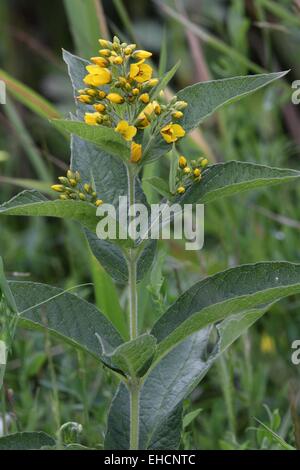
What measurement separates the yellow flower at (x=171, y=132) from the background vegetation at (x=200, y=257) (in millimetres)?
327

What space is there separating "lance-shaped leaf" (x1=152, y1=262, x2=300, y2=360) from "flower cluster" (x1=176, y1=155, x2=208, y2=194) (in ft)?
0.42

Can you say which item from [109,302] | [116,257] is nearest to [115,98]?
[116,257]

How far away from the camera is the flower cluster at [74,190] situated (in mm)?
1041

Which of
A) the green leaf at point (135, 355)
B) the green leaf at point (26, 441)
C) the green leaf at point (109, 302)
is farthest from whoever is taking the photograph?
the green leaf at point (109, 302)

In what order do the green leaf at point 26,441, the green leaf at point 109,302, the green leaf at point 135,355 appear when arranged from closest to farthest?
the green leaf at point 135,355, the green leaf at point 26,441, the green leaf at point 109,302

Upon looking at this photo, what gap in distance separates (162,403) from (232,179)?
0.33 meters

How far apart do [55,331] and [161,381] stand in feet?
0.66

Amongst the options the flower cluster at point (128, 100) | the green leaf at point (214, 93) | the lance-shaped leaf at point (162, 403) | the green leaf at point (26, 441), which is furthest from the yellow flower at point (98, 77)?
the green leaf at point (26, 441)

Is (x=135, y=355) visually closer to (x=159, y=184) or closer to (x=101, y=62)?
(x=159, y=184)

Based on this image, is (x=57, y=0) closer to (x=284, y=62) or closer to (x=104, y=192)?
(x=284, y=62)

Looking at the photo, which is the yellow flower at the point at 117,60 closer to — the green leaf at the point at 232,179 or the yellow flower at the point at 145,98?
the yellow flower at the point at 145,98

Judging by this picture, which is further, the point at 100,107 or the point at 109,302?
the point at 109,302

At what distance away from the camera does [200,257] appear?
182 centimetres

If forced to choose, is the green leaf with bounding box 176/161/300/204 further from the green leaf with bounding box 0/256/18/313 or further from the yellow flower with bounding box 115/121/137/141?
the green leaf with bounding box 0/256/18/313
